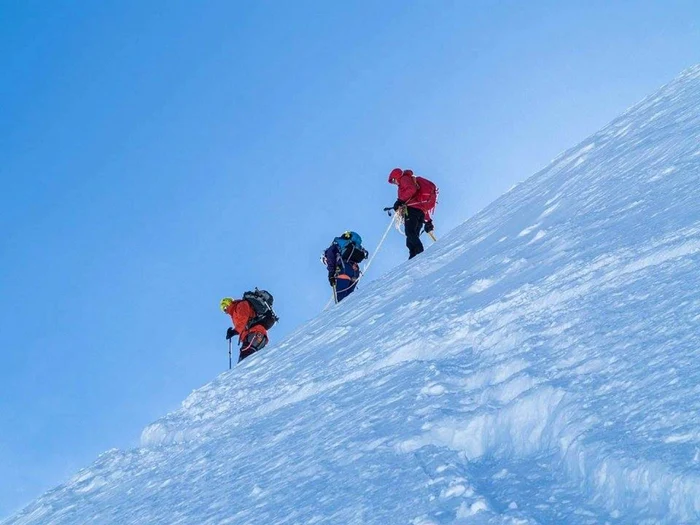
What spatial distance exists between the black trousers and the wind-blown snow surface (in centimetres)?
383

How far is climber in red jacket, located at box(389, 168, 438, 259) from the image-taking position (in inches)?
385

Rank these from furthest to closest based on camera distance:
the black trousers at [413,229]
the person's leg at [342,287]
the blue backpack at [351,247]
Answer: the blue backpack at [351,247]
the person's leg at [342,287]
the black trousers at [413,229]

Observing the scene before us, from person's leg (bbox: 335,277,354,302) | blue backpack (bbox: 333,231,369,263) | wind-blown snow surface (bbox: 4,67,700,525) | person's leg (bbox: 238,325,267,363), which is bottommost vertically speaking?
wind-blown snow surface (bbox: 4,67,700,525)

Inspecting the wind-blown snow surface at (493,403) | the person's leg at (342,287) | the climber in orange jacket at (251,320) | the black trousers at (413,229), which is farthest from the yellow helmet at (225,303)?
the wind-blown snow surface at (493,403)

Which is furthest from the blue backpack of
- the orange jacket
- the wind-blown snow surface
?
the wind-blown snow surface

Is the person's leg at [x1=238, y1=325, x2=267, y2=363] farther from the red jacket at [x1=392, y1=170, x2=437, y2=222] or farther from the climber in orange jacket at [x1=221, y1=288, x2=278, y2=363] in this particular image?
the red jacket at [x1=392, y1=170, x2=437, y2=222]

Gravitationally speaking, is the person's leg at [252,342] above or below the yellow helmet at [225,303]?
below

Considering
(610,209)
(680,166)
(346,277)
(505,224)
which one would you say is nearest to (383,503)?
(610,209)

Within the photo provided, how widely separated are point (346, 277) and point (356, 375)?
651 cm

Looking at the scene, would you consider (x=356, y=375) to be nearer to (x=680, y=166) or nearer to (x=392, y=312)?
(x=392, y=312)

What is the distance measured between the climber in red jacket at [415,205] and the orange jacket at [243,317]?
2.53 metres

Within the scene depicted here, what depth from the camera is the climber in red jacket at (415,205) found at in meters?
9.78

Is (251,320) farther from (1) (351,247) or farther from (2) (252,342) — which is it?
(1) (351,247)

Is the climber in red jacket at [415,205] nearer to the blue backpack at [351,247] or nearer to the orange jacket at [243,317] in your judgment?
the blue backpack at [351,247]
